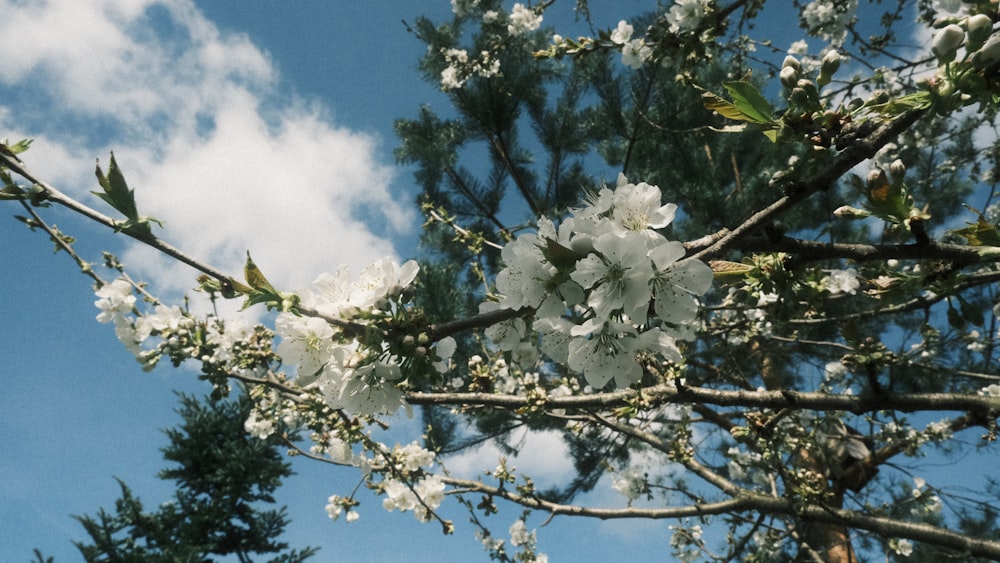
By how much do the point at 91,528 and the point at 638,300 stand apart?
6.80 m

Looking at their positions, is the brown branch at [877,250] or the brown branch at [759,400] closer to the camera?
the brown branch at [877,250]

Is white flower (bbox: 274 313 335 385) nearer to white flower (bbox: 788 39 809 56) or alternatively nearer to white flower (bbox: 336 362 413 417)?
white flower (bbox: 336 362 413 417)

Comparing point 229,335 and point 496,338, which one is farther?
point 229,335

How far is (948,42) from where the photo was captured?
0.62 m

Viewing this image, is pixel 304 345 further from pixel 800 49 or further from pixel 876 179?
pixel 800 49

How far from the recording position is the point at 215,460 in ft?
22.5

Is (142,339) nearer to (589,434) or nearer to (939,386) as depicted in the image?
(589,434)

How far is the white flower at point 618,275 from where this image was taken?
2.00 ft

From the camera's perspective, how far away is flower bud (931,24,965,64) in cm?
61

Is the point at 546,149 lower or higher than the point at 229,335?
higher

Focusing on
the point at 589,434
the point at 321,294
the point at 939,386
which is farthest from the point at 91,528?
→ the point at 939,386

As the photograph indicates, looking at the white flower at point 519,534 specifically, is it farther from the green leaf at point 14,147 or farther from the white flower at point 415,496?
the green leaf at point 14,147

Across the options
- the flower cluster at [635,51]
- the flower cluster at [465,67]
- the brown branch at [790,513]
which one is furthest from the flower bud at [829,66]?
the flower cluster at [465,67]

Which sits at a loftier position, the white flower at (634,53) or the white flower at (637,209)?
the white flower at (634,53)
